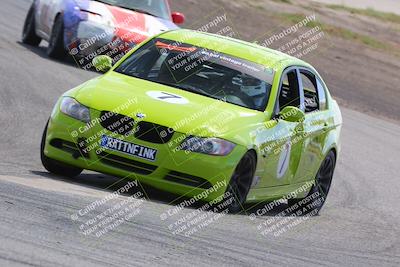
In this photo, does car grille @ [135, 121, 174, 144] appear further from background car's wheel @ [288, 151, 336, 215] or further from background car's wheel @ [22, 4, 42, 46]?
background car's wheel @ [22, 4, 42, 46]

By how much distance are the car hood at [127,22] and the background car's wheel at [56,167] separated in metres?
7.91

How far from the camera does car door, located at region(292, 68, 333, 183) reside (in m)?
10.8

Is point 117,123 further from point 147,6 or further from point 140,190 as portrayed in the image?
point 147,6

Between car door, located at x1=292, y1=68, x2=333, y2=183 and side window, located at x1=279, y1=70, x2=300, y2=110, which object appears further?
car door, located at x1=292, y1=68, x2=333, y2=183

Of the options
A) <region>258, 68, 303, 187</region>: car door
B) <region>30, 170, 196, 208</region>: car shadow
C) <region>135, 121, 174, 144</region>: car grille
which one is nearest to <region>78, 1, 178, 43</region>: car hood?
<region>258, 68, 303, 187</region>: car door

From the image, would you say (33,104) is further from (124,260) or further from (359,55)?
(359,55)

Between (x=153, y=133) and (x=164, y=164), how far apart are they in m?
0.25

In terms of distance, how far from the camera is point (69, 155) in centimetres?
940

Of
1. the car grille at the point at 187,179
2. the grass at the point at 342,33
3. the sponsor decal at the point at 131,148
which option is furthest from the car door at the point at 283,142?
the grass at the point at 342,33

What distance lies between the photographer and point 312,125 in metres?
10.9

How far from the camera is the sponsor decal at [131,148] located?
9.05 meters

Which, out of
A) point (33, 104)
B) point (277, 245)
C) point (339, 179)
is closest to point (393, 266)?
point (277, 245)

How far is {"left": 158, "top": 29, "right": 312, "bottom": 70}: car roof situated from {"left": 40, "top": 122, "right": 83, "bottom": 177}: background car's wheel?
167cm

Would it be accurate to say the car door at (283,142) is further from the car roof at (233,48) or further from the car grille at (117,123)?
the car grille at (117,123)
